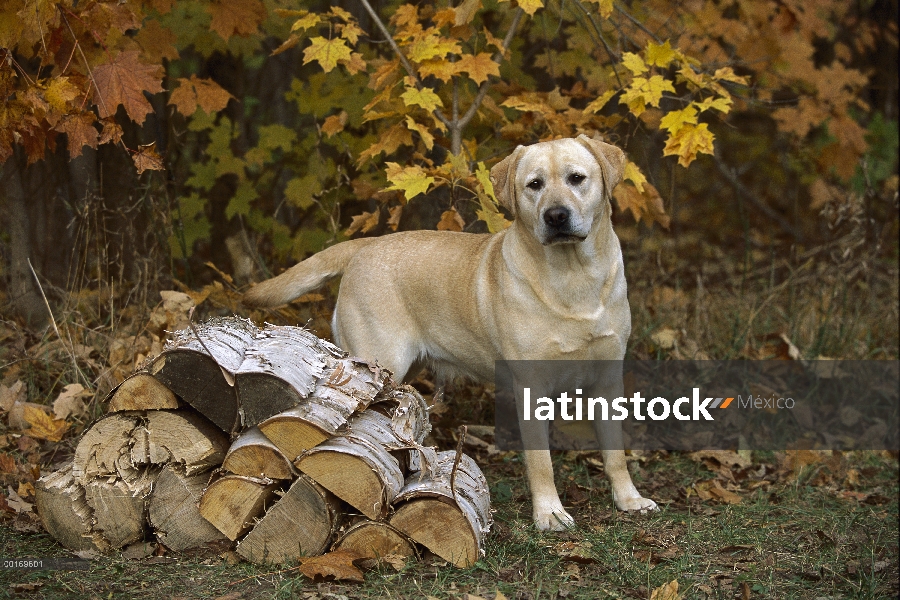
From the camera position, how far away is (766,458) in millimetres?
5152

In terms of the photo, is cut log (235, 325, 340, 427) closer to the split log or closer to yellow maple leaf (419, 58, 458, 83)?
A: the split log

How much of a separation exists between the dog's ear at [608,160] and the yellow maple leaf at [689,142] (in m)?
0.54

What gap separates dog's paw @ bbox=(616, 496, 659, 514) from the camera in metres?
4.20

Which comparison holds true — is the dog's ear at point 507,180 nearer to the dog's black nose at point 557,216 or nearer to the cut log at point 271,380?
the dog's black nose at point 557,216

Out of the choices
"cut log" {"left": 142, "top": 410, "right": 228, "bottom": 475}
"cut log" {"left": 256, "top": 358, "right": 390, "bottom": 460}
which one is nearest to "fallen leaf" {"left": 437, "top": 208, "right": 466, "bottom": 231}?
"cut log" {"left": 256, "top": 358, "right": 390, "bottom": 460}

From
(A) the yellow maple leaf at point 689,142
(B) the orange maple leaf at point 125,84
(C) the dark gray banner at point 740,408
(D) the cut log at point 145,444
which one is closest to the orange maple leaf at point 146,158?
(B) the orange maple leaf at point 125,84

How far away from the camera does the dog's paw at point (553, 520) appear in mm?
3878

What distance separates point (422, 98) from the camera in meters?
4.58

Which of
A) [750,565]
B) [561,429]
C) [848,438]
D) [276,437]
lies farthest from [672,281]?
[276,437]

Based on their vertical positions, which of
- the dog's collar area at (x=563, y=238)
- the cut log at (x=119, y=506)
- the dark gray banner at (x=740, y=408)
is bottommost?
the dark gray banner at (x=740, y=408)

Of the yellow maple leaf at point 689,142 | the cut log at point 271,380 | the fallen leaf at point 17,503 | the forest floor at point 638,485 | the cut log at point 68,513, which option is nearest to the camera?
the forest floor at point 638,485

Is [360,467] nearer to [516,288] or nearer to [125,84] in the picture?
[516,288]

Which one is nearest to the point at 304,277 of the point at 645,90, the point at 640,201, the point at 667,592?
the point at 640,201

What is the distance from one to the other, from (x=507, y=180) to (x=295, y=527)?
1.79 metres
